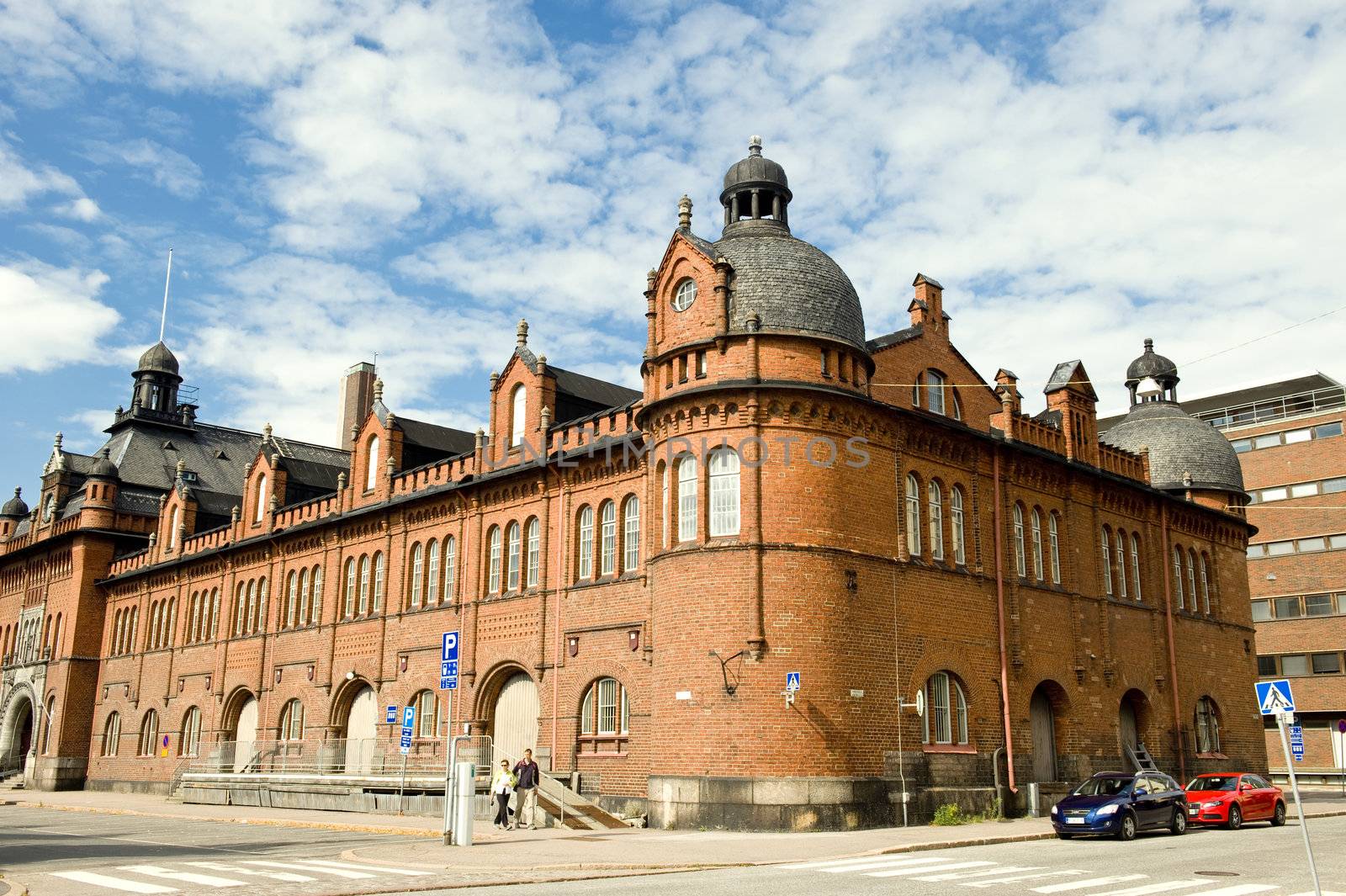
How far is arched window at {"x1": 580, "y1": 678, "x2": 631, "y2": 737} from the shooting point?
29.5m

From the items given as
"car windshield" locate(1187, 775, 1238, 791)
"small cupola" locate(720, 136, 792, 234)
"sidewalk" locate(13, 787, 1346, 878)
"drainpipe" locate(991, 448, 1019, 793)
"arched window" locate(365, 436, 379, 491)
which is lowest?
"sidewalk" locate(13, 787, 1346, 878)

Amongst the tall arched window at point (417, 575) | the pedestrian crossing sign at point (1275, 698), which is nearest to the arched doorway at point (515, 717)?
the tall arched window at point (417, 575)

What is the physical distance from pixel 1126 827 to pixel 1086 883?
8.77 metres

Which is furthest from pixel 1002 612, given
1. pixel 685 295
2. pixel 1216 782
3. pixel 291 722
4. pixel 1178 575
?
pixel 291 722

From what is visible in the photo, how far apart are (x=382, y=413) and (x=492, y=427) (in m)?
6.71

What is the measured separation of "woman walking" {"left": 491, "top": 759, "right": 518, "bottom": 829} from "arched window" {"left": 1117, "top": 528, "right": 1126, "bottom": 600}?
68.6 ft

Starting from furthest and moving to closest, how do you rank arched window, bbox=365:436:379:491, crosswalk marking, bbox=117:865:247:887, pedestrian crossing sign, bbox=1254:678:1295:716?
arched window, bbox=365:436:379:491 < pedestrian crossing sign, bbox=1254:678:1295:716 < crosswalk marking, bbox=117:865:247:887

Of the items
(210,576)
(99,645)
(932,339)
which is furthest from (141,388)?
(932,339)

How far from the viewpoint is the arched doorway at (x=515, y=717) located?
32375 mm

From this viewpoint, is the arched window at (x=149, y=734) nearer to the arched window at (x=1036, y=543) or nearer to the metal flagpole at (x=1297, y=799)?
the arched window at (x=1036, y=543)

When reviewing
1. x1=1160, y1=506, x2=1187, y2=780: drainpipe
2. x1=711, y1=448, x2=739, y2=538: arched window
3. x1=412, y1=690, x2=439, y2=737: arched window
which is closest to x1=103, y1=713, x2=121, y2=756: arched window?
x1=412, y1=690, x2=439, y2=737: arched window

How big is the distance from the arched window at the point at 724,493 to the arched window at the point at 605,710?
5.67m

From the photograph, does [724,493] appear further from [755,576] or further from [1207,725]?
[1207,725]

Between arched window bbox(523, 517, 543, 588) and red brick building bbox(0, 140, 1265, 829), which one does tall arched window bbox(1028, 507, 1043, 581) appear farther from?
arched window bbox(523, 517, 543, 588)
